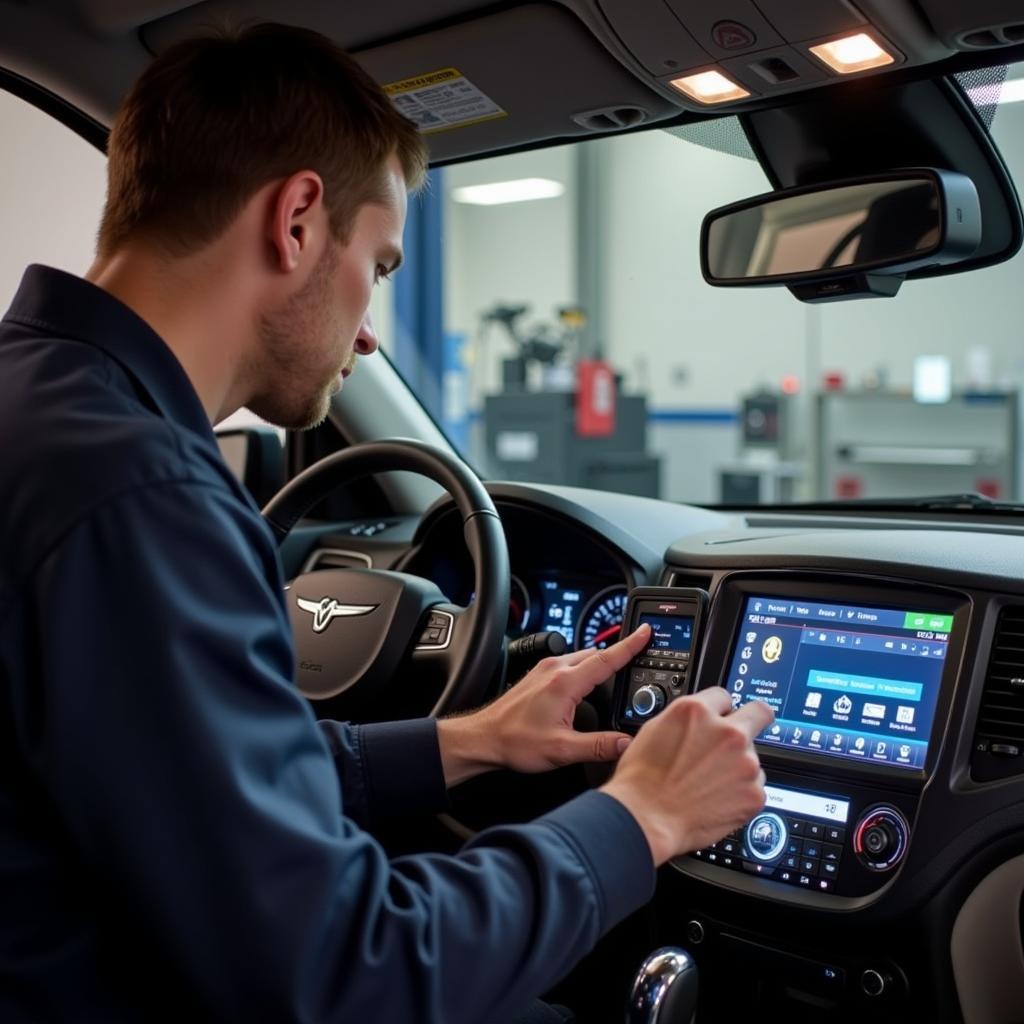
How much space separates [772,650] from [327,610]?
0.62 meters

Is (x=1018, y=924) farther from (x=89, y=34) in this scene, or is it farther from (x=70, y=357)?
(x=89, y=34)

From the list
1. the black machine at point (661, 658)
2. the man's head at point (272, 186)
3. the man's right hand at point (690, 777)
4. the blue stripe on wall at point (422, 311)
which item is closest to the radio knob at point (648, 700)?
the black machine at point (661, 658)

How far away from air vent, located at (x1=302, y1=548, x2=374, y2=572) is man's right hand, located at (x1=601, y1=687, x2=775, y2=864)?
1177 millimetres

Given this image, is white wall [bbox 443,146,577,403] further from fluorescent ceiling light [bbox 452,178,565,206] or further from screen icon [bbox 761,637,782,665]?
screen icon [bbox 761,637,782,665]

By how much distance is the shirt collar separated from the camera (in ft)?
2.88

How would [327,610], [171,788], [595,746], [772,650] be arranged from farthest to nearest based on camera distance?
[327,610], [772,650], [595,746], [171,788]

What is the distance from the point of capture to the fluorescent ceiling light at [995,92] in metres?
1.54

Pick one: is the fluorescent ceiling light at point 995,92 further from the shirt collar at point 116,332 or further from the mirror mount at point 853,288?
the shirt collar at point 116,332

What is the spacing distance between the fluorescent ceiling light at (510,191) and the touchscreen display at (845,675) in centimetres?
963

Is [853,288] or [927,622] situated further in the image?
[853,288]

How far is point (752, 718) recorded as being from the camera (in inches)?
41.5

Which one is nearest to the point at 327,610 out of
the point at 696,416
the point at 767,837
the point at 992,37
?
the point at 767,837

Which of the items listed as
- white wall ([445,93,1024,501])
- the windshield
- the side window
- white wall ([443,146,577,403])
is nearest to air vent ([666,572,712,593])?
the side window

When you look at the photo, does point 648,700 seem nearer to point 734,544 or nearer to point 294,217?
point 734,544
